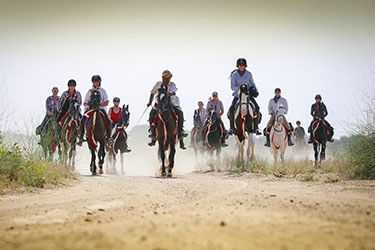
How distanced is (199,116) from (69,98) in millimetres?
11163

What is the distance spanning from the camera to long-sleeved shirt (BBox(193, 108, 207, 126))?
24.7 metres

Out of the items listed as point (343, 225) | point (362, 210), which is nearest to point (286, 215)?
point (343, 225)

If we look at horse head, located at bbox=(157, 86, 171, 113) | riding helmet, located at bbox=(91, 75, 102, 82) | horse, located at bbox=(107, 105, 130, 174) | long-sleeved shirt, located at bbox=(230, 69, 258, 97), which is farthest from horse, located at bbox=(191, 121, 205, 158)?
horse head, located at bbox=(157, 86, 171, 113)

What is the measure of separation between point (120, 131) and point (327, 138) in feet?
33.1

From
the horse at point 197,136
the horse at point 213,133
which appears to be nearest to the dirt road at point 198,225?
the horse at point 213,133

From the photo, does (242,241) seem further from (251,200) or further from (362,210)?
(251,200)

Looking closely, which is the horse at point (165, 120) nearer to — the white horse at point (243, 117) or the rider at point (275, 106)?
the white horse at point (243, 117)

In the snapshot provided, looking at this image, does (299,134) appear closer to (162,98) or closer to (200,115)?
(200,115)

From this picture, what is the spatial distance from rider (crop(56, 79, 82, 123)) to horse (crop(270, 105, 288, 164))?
7576 millimetres

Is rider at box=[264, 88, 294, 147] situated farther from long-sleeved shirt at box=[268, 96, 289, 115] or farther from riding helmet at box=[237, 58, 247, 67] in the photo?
riding helmet at box=[237, 58, 247, 67]

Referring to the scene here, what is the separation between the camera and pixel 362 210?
4453 millimetres

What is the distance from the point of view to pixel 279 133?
16391 millimetres

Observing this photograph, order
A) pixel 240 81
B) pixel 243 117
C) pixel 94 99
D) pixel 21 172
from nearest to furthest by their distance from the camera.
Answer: pixel 21 172
pixel 243 117
pixel 94 99
pixel 240 81

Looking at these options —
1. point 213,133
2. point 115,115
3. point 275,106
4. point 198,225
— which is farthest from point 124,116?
point 198,225
